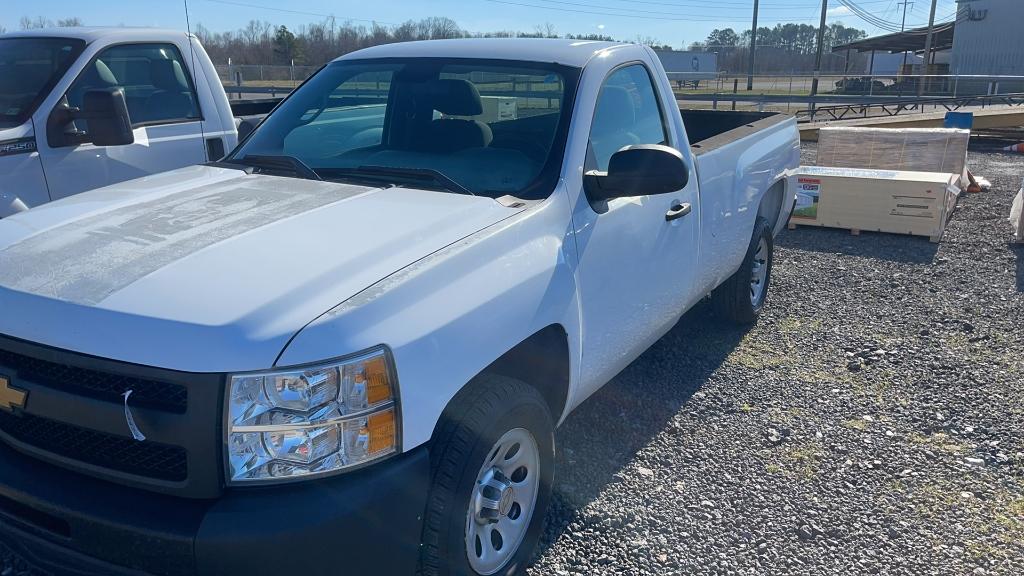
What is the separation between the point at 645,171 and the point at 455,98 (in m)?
1.11

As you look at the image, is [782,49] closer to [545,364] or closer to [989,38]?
[989,38]

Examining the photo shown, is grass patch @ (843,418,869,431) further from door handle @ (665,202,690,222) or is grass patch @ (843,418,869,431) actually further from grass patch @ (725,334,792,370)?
door handle @ (665,202,690,222)

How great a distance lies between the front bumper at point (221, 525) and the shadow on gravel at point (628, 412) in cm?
116

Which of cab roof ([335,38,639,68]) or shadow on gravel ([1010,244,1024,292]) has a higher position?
cab roof ([335,38,639,68])

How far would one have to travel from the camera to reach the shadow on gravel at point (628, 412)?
359 cm

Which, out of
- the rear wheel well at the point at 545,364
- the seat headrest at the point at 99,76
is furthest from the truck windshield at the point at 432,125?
the seat headrest at the point at 99,76

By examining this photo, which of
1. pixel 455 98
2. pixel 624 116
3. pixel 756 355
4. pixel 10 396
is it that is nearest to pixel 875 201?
pixel 756 355

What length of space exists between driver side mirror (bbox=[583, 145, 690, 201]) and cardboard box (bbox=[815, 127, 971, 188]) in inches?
330

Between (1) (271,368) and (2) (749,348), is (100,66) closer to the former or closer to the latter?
(1) (271,368)

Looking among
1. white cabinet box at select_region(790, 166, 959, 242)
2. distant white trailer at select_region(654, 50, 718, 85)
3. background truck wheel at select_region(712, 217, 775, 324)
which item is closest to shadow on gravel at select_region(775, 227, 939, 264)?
white cabinet box at select_region(790, 166, 959, 242)

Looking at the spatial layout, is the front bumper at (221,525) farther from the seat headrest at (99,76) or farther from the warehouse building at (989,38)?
the warehouse building at (989,38)

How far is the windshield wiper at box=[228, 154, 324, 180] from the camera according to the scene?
340cm

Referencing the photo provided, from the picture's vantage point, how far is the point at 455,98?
369 cm

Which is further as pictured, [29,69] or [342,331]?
[29,69]
